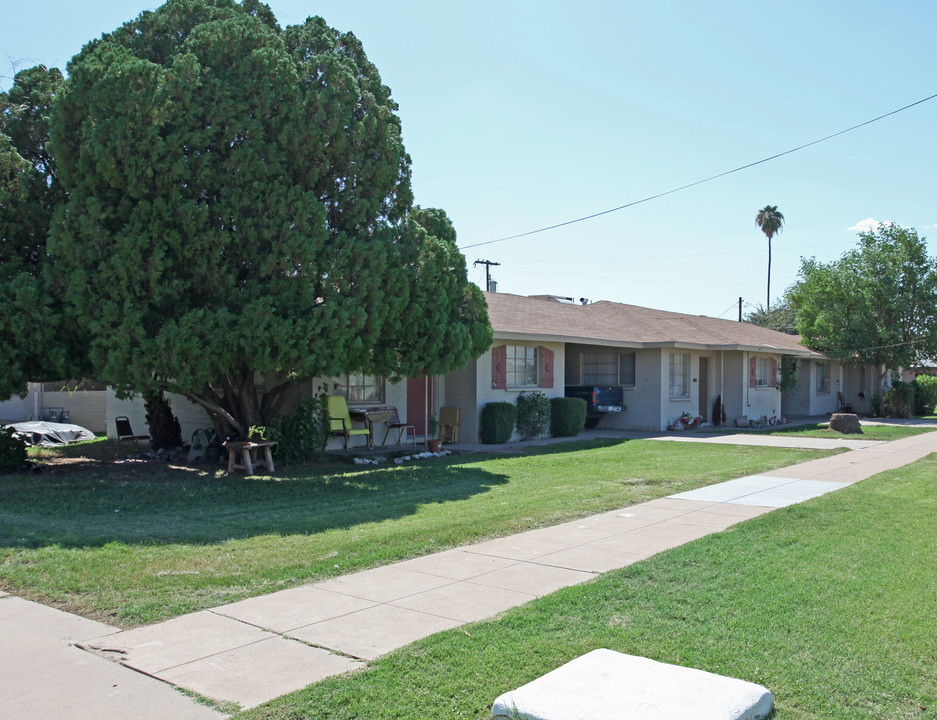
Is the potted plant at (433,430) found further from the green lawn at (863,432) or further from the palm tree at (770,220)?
the palm tree at (770,220)

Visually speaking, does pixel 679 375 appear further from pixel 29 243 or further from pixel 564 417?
pixel 29 243

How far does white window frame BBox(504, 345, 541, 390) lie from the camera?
20.0 metres

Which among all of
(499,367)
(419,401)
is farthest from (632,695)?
(499,367)

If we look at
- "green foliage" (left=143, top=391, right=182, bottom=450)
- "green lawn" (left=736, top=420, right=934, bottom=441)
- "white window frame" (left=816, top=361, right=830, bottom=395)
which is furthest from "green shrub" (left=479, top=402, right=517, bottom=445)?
"white window frame" (left=816, top=361, right=830, bottom=395)

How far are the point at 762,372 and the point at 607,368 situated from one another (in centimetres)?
647

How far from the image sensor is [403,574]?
677 centimetres

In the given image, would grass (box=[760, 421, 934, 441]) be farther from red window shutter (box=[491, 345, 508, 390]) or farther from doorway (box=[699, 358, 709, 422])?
red window shutter (box=[491, 345, 508, 390])

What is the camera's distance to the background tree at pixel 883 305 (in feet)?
98.4

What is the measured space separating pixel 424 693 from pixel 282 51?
436 inches

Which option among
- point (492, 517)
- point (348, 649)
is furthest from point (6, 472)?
point (348, 649)

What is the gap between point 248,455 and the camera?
13133 mm

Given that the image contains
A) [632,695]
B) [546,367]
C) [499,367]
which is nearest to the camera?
[632,695]

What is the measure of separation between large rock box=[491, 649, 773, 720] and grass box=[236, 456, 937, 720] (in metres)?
0.20

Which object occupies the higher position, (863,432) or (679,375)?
(679,375)
